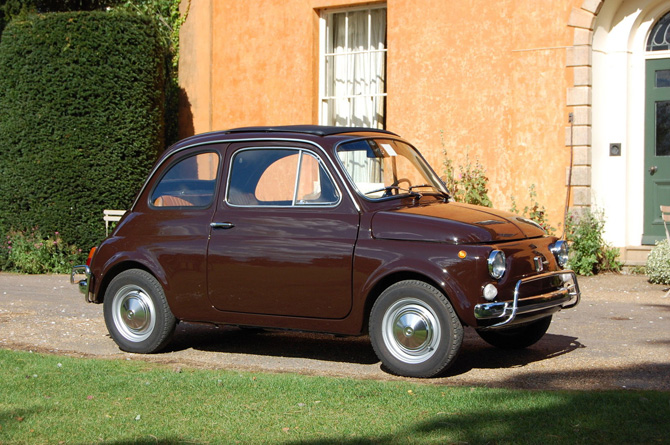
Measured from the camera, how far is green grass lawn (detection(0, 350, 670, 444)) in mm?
4516

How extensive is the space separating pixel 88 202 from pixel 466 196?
219 inches

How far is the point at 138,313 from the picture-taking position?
716cm

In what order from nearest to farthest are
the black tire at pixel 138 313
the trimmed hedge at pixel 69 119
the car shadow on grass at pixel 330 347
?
the car shadow on grass at pixel 330 347, the black tire at pixel 138 313, the trimmed hedge at pixel 69 119

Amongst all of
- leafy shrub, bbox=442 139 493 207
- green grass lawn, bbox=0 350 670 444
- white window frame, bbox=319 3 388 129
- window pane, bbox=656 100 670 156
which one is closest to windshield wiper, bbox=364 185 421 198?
green grass lawn, bbox=0 350 670 444

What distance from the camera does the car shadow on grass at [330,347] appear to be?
674 cm

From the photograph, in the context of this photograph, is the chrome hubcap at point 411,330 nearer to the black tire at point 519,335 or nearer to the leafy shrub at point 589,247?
the black tire at point 519,335

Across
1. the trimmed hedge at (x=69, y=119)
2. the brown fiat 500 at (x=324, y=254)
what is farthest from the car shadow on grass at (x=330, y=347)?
the trimmed hedge at (x=69, y=119)

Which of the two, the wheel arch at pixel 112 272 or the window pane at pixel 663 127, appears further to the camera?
the window pane at pixel 663 127

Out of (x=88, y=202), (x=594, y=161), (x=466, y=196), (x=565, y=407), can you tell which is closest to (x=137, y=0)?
(x=88, y=202)

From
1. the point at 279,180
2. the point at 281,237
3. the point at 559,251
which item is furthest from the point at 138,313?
the point at 559,251

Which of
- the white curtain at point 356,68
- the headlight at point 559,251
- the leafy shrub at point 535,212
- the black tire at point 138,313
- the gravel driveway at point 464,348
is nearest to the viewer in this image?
the gravel driveway at point 464,348

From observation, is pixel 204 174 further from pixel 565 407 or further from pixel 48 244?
pixel 48 244

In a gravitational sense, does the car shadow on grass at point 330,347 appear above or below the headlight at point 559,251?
below

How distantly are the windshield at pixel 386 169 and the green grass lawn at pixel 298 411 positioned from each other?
1.55 metres
